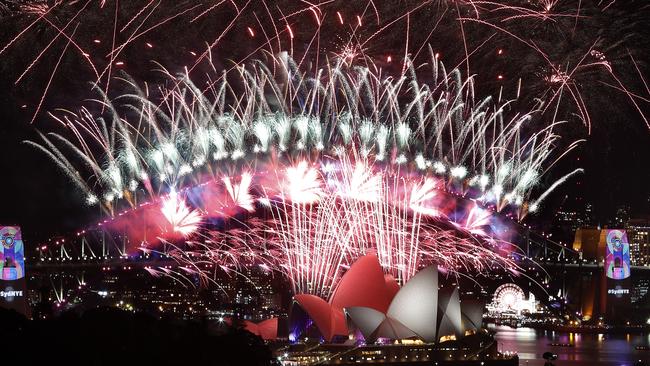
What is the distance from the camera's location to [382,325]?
50344mm

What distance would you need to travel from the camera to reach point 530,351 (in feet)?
219

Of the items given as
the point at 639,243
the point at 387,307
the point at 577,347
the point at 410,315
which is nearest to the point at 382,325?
the point at 410,315

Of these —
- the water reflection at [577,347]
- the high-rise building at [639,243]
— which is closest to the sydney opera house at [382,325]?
the water reflection at [577,347]

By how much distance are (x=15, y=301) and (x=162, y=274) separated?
39.1 ft

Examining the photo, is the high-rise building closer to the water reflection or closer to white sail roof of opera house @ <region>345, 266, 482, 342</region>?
the water reflection

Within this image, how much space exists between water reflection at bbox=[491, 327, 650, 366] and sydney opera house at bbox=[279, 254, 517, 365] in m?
7.94

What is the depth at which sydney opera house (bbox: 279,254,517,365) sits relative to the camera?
163ft

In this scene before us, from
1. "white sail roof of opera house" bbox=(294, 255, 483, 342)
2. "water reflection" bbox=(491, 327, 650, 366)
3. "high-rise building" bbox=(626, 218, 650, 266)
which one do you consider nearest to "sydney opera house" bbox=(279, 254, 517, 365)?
"white sail roof of opera house" bbox=(294, 255, 483, 342)

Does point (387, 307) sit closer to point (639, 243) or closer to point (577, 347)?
point (577, 347)

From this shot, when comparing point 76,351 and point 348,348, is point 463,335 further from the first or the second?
point 76,351

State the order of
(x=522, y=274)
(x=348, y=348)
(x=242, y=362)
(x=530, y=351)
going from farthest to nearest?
(x=522, y=274), (x=530, y=351), (x=348, y=348), (x=242, y=362)

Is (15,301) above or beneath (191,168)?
beneath

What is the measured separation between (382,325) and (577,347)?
25.7m

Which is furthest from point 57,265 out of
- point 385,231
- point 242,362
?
point 242,362
